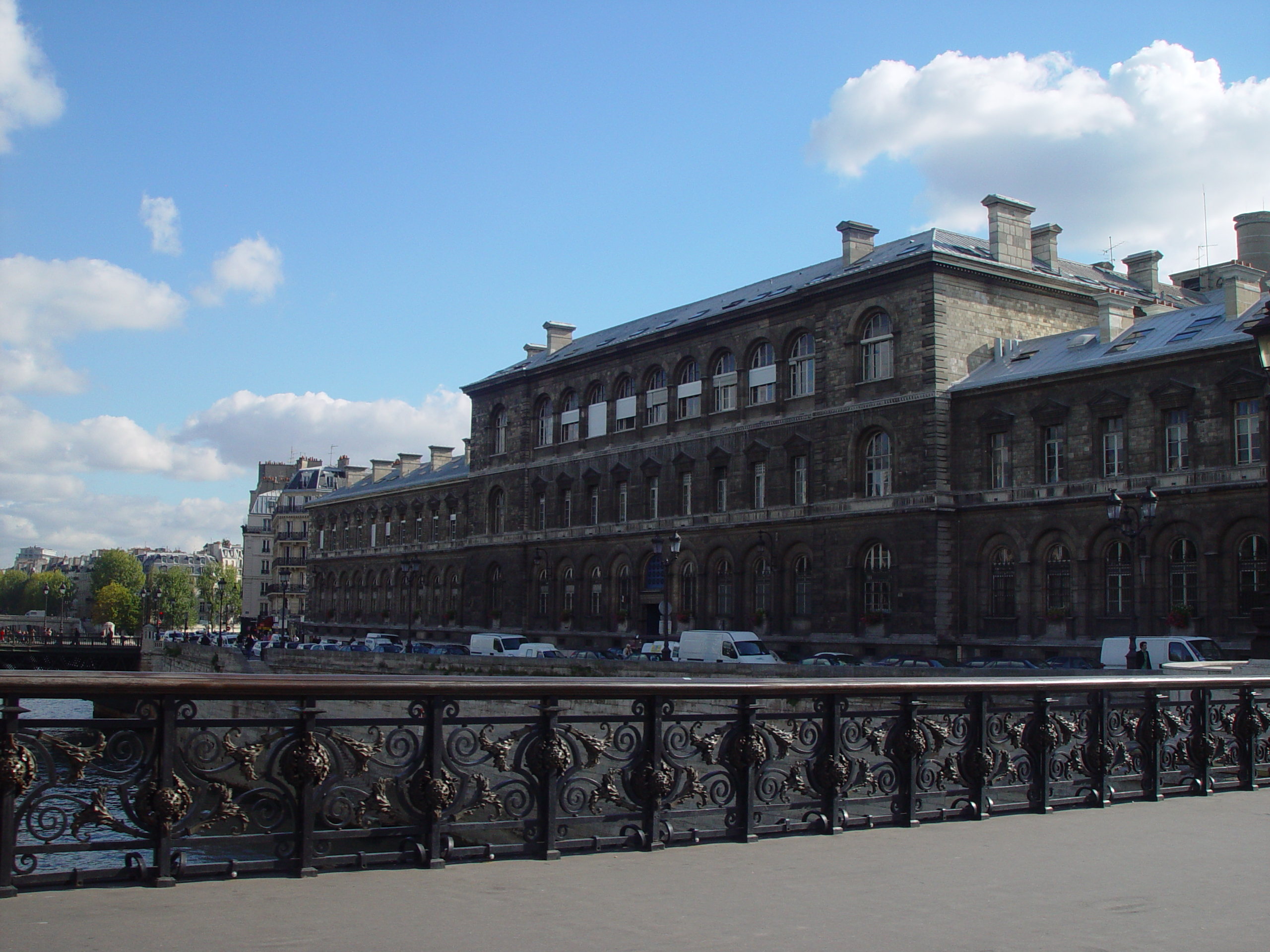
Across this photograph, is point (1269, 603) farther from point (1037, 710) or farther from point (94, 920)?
point (94, 920)

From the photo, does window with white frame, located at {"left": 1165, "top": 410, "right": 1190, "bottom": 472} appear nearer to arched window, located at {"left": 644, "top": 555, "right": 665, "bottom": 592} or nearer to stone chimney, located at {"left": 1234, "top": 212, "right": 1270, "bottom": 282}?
stone chimney, located at {"left": 1234, "top": 212, "right": 1270, "bottom": 282}

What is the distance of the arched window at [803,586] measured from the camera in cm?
4728

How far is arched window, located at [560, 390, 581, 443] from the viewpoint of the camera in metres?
61.9

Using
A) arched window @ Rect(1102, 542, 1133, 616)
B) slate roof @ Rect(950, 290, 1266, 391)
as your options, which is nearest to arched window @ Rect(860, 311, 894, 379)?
slate roof @ Rect(950, 290, 1266, 391)

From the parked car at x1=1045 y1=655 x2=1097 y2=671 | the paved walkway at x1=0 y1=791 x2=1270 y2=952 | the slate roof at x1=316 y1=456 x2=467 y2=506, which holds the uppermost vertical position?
the slate roof at x1=316 y1=456 x2=467 y2=506

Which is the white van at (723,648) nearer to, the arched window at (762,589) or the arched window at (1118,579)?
the arched window at (762,589)

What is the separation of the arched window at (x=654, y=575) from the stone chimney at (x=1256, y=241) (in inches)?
1073

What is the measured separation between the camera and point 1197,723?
10.9 meters

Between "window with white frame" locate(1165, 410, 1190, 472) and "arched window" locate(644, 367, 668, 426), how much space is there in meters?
23.8

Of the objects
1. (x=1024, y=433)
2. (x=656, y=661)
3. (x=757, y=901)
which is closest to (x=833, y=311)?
(x=1024, y=433)

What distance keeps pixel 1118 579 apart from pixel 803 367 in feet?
51.4

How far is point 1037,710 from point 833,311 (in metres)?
38.5

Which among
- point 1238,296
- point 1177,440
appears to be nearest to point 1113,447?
point 1177,440

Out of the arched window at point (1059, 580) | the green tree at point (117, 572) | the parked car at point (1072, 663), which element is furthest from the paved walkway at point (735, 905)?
the green tree at point (117, 572)
